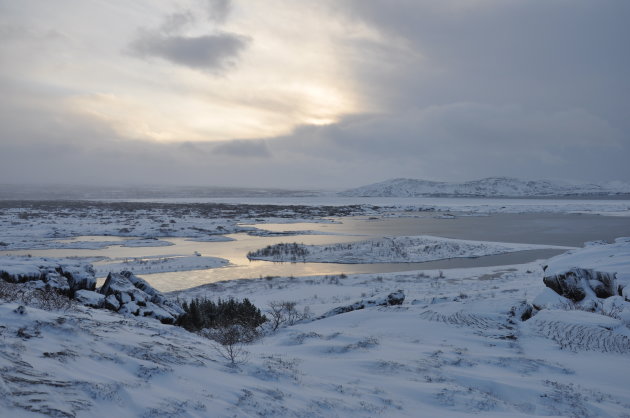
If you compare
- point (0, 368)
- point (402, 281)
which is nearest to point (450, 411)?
point (0, 368)

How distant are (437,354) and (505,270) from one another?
1547 centimetres

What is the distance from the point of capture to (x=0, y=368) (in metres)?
4.29

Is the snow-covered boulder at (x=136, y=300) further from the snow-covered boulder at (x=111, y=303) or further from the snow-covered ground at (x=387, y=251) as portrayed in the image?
the snow-covered ground at (x=387, y=251)

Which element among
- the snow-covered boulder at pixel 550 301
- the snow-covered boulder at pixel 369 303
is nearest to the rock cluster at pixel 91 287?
the snow-covered boulder at pixel 369 303

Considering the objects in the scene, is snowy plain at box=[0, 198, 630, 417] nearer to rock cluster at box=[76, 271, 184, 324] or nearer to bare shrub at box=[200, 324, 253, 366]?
bare shrub at box=[200, 324, 253, 366]

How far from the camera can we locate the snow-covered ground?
25266mm

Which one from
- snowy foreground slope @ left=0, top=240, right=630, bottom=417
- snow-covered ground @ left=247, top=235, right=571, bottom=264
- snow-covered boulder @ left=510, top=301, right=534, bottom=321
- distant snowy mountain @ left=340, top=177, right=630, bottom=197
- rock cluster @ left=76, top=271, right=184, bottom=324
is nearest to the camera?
snowy foreground slope @ left=0, top=240, right=630, bottom=417

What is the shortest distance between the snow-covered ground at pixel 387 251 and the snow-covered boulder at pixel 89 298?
15250 mm

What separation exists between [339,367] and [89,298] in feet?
21.8

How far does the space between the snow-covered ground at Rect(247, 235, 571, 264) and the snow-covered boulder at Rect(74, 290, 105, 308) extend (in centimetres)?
1525

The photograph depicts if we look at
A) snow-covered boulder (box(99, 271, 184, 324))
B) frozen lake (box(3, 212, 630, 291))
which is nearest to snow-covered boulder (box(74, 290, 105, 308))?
snow-covered boulder (box(99, 271, 184, 324))

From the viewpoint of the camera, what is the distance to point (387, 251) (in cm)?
2716

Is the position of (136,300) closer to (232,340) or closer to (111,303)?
(111,303)

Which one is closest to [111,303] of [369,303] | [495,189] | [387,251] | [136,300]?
[136,300]
